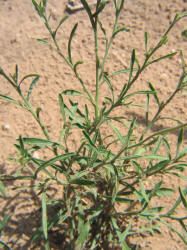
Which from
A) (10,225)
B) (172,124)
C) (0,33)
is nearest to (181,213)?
(172,124)

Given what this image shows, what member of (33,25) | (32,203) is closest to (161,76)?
(33,25)

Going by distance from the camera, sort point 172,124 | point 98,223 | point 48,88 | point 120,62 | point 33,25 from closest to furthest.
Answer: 1. point 98,223
2. point 172,124
3. point 48,88
4. point 120,62
5. point 33,25

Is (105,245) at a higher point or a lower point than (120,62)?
lower

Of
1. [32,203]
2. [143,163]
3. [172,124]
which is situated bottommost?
[32,203]

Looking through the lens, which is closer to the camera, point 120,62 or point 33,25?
point 120,62

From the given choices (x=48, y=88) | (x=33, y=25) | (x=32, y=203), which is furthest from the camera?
(x=33, y=25)

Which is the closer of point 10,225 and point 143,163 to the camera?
point 10,225

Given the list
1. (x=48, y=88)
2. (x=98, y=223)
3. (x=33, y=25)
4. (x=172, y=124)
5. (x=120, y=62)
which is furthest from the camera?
(x=33, y=25)

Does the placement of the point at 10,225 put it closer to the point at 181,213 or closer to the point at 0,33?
the point at 181,213

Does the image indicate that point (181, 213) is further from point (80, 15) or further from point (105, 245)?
point (80, 15)
